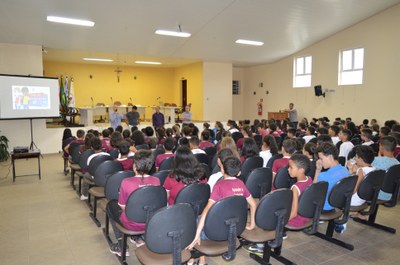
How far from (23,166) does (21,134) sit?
2288mm

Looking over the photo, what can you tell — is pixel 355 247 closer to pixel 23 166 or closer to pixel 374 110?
pixel 23 166

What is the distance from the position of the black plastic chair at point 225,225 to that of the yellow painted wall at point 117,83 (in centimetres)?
1620

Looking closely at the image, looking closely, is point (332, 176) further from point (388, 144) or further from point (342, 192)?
point (388, 144)

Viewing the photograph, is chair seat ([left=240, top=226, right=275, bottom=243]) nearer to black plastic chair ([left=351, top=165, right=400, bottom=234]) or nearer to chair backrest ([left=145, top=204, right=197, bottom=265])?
chair backrest ([left=145, top=204, right=197, bottom=265])

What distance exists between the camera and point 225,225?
2.34 meters

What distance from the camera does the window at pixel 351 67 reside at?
1146 cm

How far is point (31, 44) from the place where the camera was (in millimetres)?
9945

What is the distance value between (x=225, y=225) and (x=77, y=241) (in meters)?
2.20

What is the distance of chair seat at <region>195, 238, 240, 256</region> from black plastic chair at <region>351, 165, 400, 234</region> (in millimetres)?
1835

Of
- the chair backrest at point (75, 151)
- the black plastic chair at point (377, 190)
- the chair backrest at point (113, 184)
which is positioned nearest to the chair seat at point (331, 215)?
the black plastic chair at point (377, 190)

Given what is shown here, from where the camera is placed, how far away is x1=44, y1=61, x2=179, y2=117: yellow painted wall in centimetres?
1667

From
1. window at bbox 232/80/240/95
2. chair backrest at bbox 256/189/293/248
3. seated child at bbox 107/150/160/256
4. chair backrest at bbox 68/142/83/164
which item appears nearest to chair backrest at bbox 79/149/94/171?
chair backrest at bbox 68/142/83/164

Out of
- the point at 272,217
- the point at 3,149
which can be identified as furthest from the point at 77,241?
the point at 3,149

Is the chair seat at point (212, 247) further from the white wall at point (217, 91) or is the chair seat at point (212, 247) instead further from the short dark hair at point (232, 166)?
the white wall at point (217, 91)
